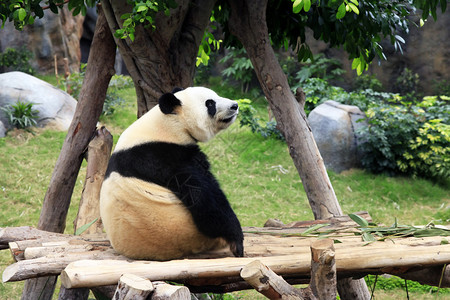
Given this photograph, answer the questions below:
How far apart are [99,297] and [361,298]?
6.10 ft

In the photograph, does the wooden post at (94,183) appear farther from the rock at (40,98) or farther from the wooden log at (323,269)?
the rock at (40,98)

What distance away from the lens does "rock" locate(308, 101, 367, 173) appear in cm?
805

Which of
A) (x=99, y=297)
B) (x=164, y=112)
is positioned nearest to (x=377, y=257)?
(x=164, y=112)

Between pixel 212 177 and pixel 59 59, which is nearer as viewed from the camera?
pixel 212 177

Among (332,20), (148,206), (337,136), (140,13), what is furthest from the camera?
(337,136)

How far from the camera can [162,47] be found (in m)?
3.53

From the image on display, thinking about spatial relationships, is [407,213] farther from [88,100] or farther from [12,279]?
[12,279]

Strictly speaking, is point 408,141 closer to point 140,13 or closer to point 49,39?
point 140,13

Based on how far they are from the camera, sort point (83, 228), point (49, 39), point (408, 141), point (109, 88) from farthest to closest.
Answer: point (49, 39), point (109, 88), point (408, 141), point (83, 228)

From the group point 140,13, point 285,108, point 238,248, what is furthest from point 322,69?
point 238,248

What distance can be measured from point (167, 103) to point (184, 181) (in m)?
0.45

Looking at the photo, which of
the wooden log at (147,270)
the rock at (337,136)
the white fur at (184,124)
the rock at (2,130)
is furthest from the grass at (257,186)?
the wooden log at (147,270)

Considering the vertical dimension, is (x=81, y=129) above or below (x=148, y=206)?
above

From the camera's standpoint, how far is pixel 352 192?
7.61 metres
